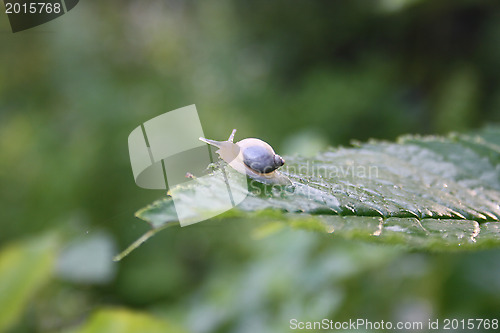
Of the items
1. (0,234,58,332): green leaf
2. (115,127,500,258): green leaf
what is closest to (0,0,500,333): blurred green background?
(0,234,58,332): green leaf

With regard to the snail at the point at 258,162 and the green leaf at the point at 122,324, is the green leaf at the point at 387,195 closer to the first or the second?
the snail at the point at 258,162

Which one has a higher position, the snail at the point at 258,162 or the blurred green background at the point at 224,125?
the snail at the point at 258,162

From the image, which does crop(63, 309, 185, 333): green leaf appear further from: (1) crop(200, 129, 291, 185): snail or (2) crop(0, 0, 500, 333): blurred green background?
(1) crop(200, 129, 291, 185): snail

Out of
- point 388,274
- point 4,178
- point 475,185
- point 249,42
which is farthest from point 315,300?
point 249,42

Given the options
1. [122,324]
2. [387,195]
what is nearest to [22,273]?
[122,324]

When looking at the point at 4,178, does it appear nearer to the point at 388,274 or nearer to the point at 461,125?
the point at 388,274

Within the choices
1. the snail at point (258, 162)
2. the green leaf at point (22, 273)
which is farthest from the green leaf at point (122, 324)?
the snail at point (258, 162)
